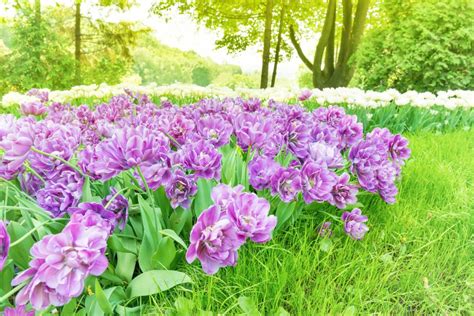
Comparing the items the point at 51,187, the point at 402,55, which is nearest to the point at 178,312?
the point at 51,187

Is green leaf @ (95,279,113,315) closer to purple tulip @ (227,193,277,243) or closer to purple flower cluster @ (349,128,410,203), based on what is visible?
purple tulip @ (227,193,277,243)

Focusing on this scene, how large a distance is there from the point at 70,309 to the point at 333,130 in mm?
1398

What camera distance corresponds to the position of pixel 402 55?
8969mm

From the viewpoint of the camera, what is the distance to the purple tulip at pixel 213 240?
1.12 metres

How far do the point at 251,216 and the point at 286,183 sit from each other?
0.33 meters

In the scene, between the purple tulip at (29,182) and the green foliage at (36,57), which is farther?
the green foliage at (36,57)

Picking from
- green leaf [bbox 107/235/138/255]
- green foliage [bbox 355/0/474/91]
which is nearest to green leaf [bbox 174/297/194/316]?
green leaf [bbox 107/235/138/255]

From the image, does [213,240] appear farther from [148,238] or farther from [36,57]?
[36,57]

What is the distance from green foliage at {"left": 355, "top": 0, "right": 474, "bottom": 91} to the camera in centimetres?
851

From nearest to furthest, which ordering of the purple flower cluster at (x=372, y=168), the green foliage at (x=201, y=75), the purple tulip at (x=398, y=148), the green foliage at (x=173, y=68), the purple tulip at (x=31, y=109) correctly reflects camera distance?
the purple flower cluster at (x=372, y=168)
the purple tulip at (x=398, y=148)
the purple tulip at (x=31, y=109)
the green foliage at (x=173, y=68)
the green foliage at (x=201, y=75)

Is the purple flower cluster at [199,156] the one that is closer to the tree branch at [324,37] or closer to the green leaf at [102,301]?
the green leaf at [102,301]

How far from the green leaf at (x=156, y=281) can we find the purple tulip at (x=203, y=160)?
0.33m

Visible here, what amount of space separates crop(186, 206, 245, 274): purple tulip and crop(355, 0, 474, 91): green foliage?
8430 millimetres

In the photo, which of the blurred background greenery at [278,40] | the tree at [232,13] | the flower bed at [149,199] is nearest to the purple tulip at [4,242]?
the flower bed at [149,199]
